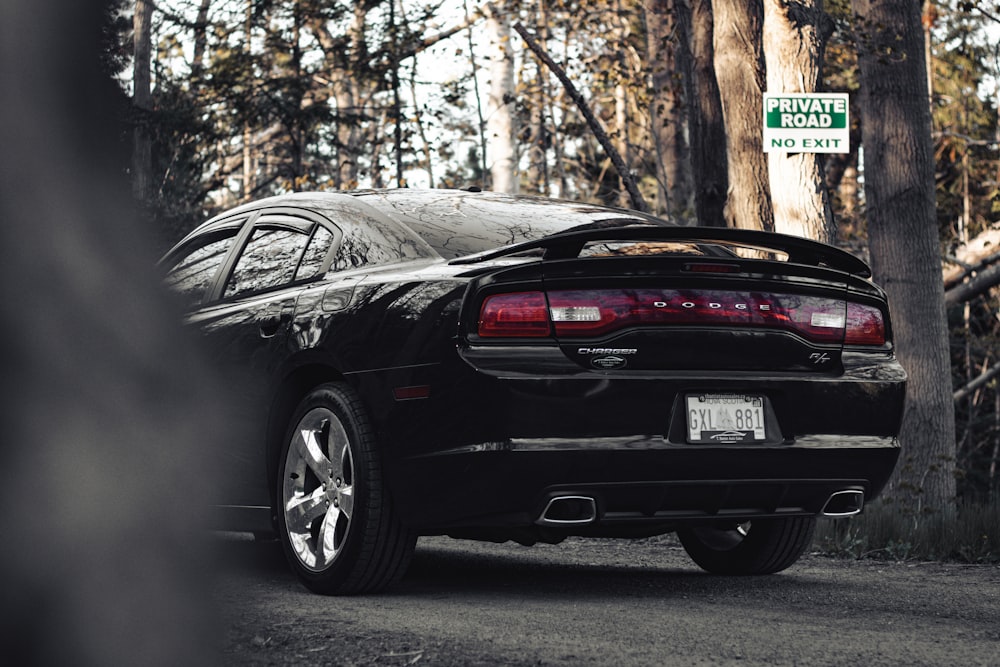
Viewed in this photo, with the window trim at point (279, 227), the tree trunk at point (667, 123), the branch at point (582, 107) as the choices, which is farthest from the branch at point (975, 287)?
the window trim at point (279, 227)

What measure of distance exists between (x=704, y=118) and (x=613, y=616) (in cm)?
830

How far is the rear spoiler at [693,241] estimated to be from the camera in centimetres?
446

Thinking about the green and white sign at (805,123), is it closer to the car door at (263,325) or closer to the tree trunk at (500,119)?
the car door at (263,325)

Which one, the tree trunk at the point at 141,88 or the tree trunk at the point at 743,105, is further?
the tree trunk at the point at 743,105

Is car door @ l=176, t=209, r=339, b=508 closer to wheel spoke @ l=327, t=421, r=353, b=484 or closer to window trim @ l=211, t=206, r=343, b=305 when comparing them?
window trim @ l=211, t=206, r=343, b=305

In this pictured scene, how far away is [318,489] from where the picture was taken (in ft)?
16.4

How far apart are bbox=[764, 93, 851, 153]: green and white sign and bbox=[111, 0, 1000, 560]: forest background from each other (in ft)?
2.50

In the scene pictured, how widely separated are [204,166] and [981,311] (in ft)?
53.7

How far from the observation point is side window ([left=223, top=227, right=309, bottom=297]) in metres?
5.59

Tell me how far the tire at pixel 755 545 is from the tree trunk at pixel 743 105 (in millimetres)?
4835

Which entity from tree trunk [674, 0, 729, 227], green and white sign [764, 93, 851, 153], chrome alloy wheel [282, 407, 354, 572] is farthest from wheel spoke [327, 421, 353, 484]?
tree trunk [674, 0, 729, 227]

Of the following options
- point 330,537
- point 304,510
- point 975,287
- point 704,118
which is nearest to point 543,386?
point 330,537

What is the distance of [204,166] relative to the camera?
26406 mm

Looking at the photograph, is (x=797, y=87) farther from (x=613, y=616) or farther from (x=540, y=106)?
(x=540, y=106)
